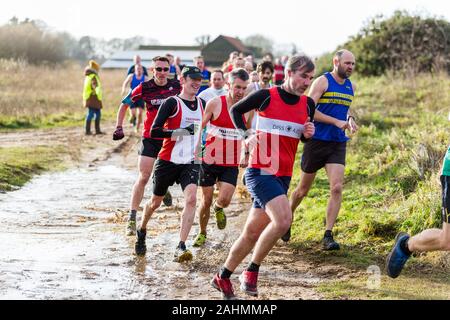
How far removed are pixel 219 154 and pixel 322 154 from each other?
1.20 metres

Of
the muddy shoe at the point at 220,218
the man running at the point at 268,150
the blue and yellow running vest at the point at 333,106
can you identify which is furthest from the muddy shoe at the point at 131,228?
the man running at the point at 268,150

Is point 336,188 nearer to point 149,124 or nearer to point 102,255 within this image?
point 149,124

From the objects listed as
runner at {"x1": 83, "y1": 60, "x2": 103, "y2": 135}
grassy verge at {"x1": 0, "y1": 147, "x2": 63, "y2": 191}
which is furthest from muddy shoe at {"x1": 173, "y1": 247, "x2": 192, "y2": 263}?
runner at {"x1": 83, "y1": 60, "x2": 103, "y2": 135}

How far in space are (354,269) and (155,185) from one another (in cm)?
233

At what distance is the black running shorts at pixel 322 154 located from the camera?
26.4 ft

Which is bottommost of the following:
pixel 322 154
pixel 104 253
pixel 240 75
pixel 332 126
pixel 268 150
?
pixel 104 253

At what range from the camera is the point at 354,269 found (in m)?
7.29

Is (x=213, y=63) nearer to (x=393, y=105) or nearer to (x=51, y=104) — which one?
(x=51, y=104)

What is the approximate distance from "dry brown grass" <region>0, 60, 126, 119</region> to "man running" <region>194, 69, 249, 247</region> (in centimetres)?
1515

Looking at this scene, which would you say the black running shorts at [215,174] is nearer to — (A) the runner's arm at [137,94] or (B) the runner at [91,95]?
(A) the runner's arm at [137,94]

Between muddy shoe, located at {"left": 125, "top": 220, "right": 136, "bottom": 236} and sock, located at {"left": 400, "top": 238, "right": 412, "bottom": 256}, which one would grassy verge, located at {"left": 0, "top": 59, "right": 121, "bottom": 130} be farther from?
sock, located at {"left": 400, "top": 238, "right": 412, "bottom": 256}

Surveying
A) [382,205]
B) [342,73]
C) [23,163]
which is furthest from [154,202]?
[23,163]

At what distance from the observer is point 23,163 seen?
14273 mm

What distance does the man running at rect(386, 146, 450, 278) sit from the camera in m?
6.01
